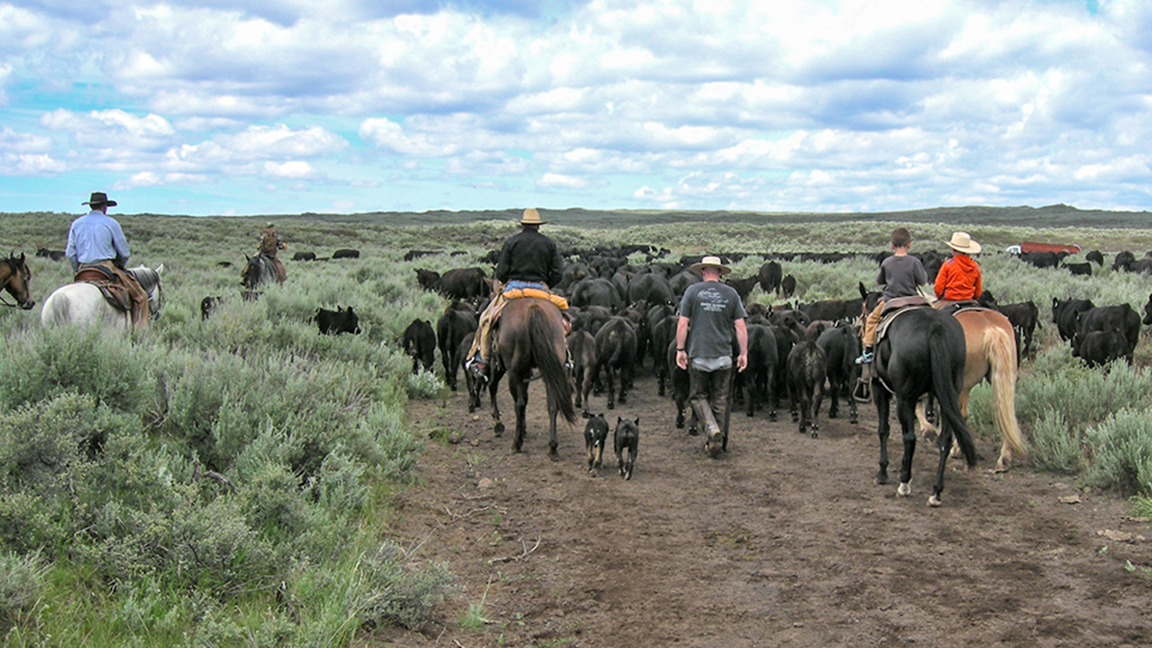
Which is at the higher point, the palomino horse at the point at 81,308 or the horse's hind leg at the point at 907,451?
the palomino horse at the point at 81,308

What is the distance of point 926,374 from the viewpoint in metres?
7.39

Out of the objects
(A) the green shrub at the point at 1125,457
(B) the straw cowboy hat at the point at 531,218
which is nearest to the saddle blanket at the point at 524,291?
(B) the straw cowboy hat at the point at 531,218

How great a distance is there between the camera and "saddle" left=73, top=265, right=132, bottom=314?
992cm

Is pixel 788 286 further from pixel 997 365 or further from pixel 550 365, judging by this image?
pixel 550 365

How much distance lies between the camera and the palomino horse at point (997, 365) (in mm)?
7875

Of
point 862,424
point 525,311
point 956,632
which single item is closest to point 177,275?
point 525,311

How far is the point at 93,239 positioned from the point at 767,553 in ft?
28.8

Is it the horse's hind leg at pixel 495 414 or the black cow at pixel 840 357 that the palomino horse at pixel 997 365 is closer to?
the black cow at pixel 840 357

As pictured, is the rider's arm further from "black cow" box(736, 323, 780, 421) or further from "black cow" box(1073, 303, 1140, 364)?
"black cow" box(1073, 303, 1140, 364)

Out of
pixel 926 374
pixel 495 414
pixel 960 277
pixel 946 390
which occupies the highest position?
pixel 960 277

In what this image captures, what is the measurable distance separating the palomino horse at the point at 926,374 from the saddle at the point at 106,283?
29.3 feet

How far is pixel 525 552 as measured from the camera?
19.8 ft

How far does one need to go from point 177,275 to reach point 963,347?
2501 cm

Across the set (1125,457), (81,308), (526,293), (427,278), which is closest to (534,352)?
(526,293)
